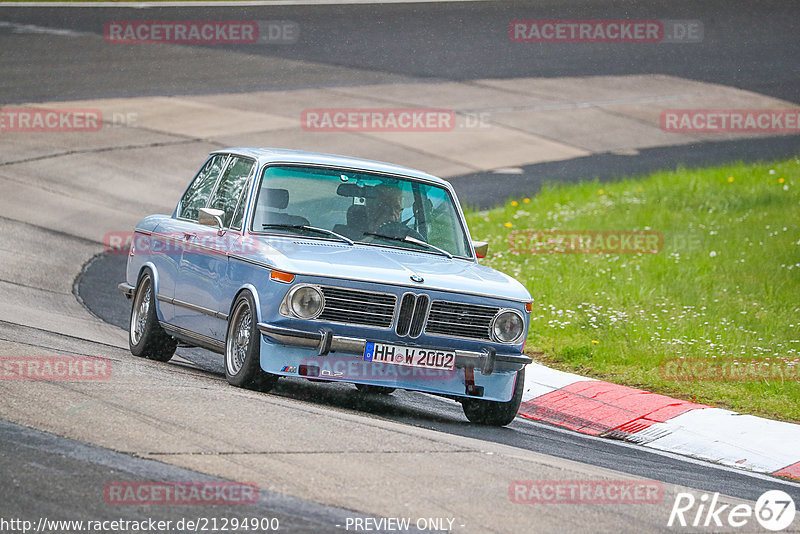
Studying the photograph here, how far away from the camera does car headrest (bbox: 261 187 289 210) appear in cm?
919

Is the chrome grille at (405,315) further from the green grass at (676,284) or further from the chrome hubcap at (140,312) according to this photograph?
the green grass at (676,284)

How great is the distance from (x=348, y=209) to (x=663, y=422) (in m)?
3.04

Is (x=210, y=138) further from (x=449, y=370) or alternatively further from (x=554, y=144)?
(x=449, y=370)

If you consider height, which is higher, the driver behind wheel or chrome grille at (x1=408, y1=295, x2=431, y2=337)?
the driver behind wheel

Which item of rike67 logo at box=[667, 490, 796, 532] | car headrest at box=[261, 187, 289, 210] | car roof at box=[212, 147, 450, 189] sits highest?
car roof at box=[212, 147, 450, 189]

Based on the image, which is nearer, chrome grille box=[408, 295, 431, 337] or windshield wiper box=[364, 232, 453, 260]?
chrome grille box=[408, 295, 431, 337]

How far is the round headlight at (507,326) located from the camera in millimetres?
8594

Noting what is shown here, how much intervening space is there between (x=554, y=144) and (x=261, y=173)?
16272 millimetres

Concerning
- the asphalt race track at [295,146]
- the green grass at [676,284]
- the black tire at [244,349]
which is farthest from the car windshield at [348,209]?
the green grass at [676,284]

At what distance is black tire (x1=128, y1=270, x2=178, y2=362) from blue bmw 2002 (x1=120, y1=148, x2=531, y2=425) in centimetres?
2

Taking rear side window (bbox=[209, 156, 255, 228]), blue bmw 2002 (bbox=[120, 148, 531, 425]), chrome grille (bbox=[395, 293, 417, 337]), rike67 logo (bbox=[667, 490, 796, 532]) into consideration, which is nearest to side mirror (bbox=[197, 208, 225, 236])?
blue bmw 2002 (bbox=[120, 148, 531, 425])

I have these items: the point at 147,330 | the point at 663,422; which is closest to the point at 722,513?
the point at 663,422

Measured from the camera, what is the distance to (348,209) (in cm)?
926

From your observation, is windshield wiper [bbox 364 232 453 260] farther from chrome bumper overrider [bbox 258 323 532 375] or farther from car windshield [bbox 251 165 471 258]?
chrome bumper overrider [bbox 258 323 532 375]
